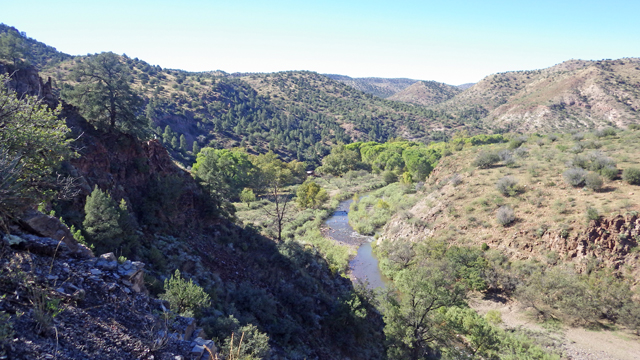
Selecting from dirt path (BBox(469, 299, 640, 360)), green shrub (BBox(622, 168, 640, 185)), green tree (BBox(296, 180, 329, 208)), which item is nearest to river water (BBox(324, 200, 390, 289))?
green tree (BBox(296, 180, 329, 208))

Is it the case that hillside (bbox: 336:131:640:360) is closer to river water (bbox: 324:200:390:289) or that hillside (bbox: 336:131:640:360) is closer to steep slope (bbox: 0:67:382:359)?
river water (bbox: 324:200:390:289)

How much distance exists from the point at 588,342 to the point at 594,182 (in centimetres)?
1511

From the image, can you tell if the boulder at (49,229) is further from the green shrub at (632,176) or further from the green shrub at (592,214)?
the green shrub at (632,176)

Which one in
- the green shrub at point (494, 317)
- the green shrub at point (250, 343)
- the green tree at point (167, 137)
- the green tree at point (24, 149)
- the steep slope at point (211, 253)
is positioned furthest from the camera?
the green tree at point (167, 137)

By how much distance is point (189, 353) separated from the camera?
632 cm

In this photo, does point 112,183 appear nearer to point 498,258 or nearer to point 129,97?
point 129,97

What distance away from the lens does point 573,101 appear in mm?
109062

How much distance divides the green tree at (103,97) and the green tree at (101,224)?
23.1 ft

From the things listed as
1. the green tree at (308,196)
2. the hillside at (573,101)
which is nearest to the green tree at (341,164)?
the green tree at (308,196)

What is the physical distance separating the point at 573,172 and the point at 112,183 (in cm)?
3760

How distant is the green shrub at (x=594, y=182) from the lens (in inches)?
1059

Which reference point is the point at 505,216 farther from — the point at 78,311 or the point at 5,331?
the point at 5,331

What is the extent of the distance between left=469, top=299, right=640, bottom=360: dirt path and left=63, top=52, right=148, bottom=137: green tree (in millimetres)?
28810

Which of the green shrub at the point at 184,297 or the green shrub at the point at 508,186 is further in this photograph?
the green shrub at the point at 508,186
